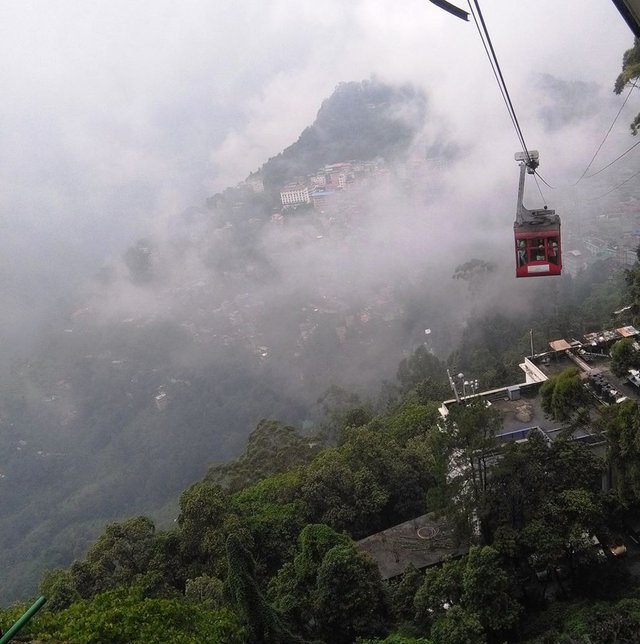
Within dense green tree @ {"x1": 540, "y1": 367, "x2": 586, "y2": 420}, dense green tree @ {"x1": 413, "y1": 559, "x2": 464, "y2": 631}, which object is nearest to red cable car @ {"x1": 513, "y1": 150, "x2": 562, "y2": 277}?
dense green tree @ {"x1": 540, "y1": 367, "x2": 586, "y2": 420}

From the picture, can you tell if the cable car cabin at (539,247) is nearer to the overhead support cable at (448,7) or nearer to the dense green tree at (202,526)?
the overhead support cable at (448,7)

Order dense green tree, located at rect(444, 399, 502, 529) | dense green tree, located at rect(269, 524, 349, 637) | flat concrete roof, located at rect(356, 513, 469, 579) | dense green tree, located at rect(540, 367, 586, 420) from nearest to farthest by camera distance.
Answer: dense green tree, located at rect(444, 399, 502, 529)
dense green tree, located at rect(269, 524, 349, 637)
dense green tree, located at rect(540, 367, 586, 420)
flat concrete roof, located at rect(356, 513, 469, 579)

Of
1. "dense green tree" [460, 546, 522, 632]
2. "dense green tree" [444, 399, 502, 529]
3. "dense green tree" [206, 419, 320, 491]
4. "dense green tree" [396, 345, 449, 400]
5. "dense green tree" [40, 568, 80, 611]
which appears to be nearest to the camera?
"dense green tree" [460, 546, 522, 632]

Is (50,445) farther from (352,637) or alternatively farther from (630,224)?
(630,224)

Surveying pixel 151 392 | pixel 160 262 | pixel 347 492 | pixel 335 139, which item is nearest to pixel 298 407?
pixel 151 392

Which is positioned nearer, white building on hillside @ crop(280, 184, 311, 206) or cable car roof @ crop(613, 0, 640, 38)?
cable car roof @ crop(613, 0, 640, 38)

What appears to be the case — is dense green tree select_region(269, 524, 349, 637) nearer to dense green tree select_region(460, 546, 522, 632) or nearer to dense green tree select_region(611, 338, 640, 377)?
dense green tree select_region(460, 546, 522, 632)

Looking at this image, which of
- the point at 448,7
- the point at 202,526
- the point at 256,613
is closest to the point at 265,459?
the point at 202,526
